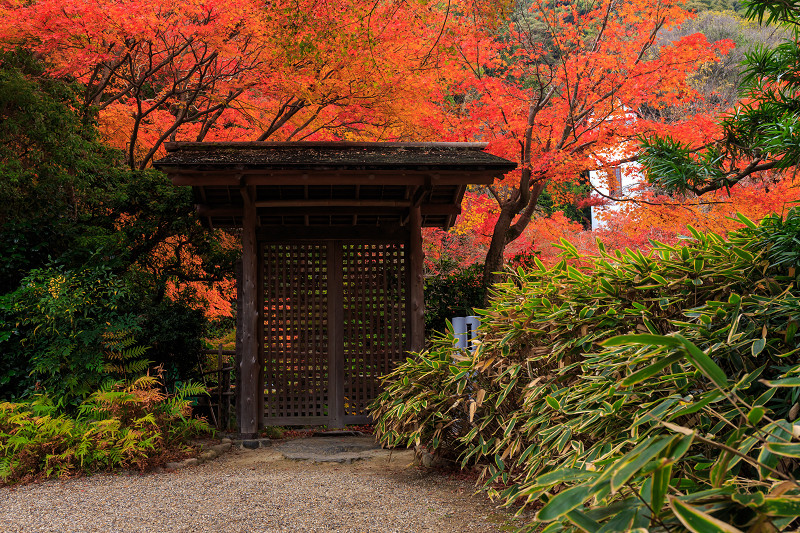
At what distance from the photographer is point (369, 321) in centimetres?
705

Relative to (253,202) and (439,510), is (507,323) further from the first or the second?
(253,202)

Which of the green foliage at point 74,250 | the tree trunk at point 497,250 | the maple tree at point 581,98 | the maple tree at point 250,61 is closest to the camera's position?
the green foliage at point 74,250

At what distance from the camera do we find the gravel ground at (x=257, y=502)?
11.3 feet

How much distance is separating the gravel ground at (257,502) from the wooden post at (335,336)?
1.75 meters

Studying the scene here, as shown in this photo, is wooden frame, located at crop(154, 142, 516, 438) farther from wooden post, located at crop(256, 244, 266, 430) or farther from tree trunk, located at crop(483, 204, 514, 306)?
tree trunk, located at crop(483, 204, 514, 306)

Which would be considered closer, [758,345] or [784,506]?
[784,506]

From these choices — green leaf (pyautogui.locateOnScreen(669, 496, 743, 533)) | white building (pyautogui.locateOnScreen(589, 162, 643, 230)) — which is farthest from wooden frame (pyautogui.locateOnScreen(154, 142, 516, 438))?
green leaf (pyautogui.locateOnScreen(669, 496, 743, 533))

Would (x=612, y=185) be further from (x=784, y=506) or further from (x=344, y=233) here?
(x=784, y=506)

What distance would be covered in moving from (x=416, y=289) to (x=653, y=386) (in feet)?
15.0

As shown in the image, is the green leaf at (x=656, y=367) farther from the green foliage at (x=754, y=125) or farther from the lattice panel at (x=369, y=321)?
the lattice panel at (x=369, y=321)

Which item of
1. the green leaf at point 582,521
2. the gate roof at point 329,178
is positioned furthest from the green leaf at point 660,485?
the gate roof at point 329,178

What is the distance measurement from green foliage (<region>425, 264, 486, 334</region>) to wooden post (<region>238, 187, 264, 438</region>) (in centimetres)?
306

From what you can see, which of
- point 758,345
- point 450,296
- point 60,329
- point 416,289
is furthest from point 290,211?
point 758,345

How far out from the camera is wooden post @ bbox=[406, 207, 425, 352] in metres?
6.55
